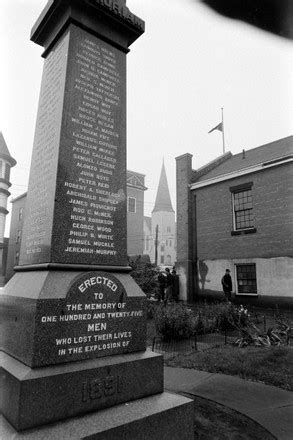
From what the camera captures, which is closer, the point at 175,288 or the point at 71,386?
the point at 71,386

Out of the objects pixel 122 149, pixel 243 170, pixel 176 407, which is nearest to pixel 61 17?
pixel 122 149

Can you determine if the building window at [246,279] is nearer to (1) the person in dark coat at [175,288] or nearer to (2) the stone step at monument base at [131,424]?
(1) the person in dark coat at [175,288]

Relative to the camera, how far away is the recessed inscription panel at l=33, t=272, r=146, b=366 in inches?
117

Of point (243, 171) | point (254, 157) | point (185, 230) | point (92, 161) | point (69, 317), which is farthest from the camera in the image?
point (185, 230)

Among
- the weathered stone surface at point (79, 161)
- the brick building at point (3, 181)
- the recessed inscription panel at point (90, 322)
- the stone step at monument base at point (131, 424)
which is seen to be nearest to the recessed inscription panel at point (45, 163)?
the weathered stone surface at point (79, 161)

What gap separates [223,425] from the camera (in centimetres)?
341

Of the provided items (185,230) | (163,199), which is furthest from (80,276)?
(163,199)

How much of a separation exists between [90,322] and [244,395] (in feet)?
7.85

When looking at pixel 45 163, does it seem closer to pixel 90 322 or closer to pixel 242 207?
pixel 90 322

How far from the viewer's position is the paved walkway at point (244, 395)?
3.47 meters

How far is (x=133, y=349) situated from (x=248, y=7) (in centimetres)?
321

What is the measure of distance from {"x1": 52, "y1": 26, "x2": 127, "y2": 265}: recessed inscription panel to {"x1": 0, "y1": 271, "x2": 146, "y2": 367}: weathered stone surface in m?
0.29

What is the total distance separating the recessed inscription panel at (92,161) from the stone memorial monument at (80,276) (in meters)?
0.01

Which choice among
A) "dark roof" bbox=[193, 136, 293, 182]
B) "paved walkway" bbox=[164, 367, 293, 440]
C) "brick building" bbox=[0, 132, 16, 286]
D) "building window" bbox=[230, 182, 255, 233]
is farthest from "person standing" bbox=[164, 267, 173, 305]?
"brick building" bbox=[0, 132, 16, 286]
